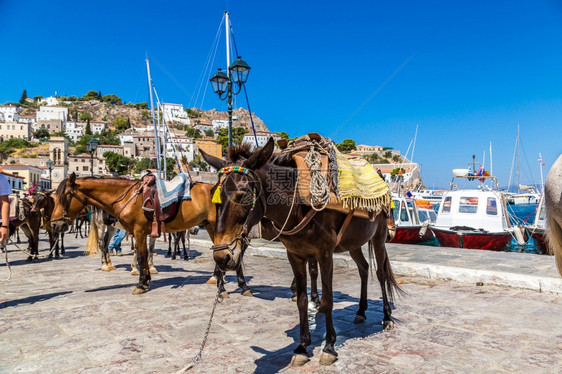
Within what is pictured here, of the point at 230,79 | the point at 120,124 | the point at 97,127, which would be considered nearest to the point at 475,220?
the point at 230,79

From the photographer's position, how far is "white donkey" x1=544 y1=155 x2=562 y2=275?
1951 mm

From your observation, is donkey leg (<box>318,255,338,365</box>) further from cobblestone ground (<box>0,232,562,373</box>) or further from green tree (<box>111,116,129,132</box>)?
green tree (<box>111,116,129,132</box>)

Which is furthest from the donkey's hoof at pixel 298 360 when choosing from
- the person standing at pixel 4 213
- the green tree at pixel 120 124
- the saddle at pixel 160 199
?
the green tree at pixel 120 124

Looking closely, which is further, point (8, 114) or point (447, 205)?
point (8, 114)

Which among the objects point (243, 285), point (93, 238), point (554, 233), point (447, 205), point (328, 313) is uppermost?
point (447, 205)

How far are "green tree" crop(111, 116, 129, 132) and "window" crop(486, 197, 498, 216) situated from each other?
18121 centimetres

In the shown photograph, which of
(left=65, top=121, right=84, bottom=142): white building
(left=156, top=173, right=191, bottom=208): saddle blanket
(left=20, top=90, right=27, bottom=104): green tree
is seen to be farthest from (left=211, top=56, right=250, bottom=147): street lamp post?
(left=20, top=90, right=27, bottom=104): green tree

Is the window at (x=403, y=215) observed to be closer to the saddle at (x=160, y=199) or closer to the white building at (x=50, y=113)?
the saddle at (x=160, y=199)

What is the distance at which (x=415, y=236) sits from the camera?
1675 centimetres

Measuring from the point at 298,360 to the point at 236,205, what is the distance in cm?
173

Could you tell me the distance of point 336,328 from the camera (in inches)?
174

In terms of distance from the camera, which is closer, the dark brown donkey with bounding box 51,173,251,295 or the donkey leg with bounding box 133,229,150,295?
the donkey leg with bounding box 133,229,150,295

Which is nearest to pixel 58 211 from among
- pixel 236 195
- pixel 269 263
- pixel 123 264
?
pixel 123 264

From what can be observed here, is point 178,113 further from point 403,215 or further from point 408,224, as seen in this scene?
point 408,224
